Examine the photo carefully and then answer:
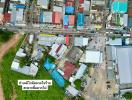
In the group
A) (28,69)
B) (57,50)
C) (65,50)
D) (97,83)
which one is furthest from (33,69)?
(97,83)

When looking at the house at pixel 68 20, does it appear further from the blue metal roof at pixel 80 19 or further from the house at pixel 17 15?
the house at pixel 17 15

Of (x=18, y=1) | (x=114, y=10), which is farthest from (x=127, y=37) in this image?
(x=18, y=1)

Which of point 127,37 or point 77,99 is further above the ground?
point 127,37

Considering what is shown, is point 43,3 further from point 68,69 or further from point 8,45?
point 68,69

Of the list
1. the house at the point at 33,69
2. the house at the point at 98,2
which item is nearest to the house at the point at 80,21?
the house at the point at 98,2

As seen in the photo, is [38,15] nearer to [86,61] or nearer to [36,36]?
[36,36]

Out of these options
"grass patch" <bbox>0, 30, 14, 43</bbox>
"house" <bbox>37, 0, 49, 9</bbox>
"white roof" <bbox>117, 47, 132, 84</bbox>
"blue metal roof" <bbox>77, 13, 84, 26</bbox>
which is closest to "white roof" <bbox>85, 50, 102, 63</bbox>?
"white roof" <bbox>117, 47, 132, 84</bbox>
